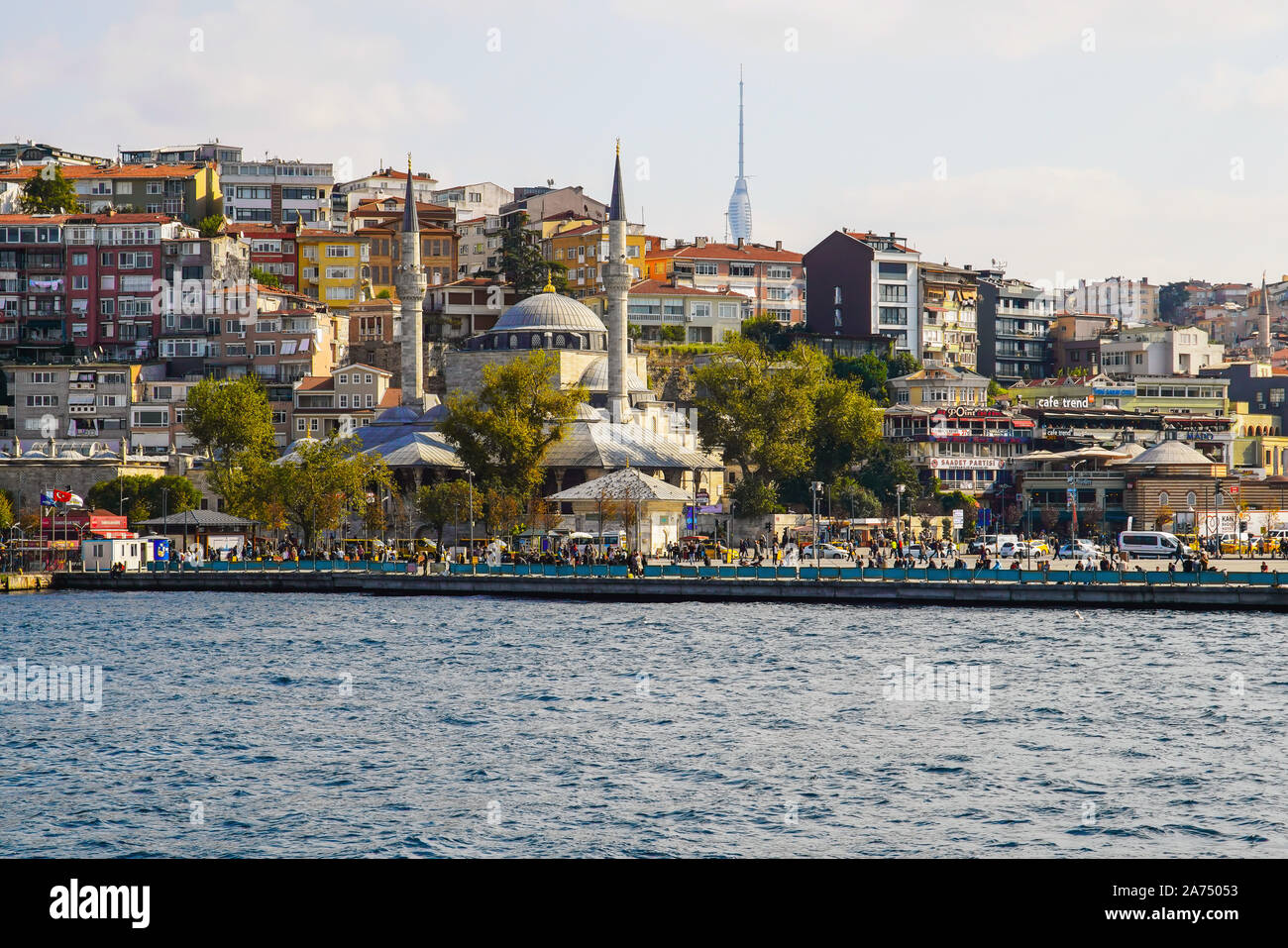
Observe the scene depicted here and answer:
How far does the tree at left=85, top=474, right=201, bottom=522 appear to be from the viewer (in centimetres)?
7100

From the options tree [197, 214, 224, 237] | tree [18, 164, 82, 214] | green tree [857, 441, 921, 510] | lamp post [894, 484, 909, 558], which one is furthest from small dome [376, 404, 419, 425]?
tree [18, 164, 82, 214]

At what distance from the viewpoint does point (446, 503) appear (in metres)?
67.6

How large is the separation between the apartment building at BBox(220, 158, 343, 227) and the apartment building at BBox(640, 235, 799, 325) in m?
21.9

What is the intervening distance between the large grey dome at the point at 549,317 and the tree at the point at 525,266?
37.1 ft

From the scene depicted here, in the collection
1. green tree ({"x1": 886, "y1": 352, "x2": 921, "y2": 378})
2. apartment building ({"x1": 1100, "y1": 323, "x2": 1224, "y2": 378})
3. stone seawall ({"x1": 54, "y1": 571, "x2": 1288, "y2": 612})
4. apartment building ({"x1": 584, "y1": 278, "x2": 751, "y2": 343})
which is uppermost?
apartment building ({"x1": 584, "y1": 278, "x2": 751, "y2": 343})

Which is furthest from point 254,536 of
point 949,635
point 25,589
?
point 949,635

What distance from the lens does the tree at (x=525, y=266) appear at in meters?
97.9

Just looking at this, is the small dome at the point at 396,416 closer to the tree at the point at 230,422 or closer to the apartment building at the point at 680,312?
the tree at the point at 230,422

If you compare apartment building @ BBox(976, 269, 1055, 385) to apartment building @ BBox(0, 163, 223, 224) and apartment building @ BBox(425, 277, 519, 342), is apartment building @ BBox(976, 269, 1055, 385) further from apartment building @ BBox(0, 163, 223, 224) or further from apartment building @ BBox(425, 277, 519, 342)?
apartment building @ BBox(0, 163, 223, 224)

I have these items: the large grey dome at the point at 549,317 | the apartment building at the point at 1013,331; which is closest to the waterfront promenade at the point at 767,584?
the large grey dome at the point at 549,317

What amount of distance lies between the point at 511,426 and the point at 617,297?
10492 mm

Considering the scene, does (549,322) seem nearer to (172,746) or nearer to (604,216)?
A: (604,216)

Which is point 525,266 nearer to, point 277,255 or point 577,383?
point 277,255
